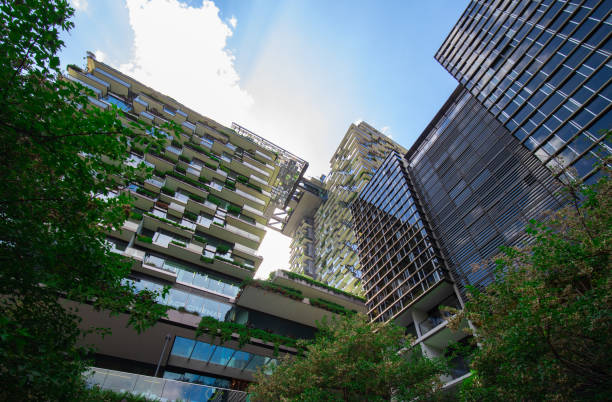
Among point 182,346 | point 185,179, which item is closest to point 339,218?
point 185,179

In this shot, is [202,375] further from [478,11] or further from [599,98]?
[478,11]

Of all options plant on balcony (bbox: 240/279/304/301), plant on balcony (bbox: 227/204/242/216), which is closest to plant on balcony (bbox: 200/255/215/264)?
plant on balcony (bbox: 240/279/304/301)

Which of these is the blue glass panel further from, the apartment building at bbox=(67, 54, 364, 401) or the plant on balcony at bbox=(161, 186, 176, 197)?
the plant on balcony at bbox=(161, 186, 176, 197)

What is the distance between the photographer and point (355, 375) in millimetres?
14383

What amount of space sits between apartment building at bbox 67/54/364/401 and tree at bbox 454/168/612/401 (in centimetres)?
1153

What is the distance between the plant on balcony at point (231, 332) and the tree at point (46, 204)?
45.8 feet

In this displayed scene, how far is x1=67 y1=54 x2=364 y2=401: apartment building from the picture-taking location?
20359 millimetres

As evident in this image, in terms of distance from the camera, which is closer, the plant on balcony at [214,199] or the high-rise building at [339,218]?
the plant on balcony at [214,199]

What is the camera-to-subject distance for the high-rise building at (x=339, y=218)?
52022 mm

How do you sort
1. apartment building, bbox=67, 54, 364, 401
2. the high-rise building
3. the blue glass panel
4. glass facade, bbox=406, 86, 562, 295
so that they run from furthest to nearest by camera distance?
the high-rise building → glass facade, bbox=406, 86, 562, 295 → the blue glass panel → apartment building, bbox=67, 54, 364, 401

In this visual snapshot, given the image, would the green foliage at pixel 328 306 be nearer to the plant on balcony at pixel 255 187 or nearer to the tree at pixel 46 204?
the plant on balcony at pixel 255 187

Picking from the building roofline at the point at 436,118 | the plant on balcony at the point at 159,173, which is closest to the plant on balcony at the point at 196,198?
the plant on balcony at the point at 159,173

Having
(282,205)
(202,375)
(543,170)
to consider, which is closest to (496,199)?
(543,170)

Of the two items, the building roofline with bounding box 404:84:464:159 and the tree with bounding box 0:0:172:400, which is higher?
the building roofline with bounding box 404:84:464:159
